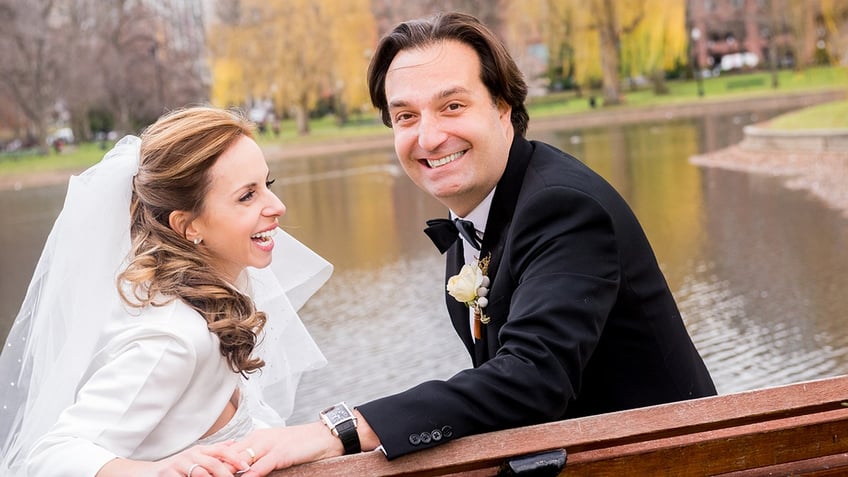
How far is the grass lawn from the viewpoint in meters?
40.9

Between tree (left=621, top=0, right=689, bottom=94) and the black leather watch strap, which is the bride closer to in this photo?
the black leather watch strap

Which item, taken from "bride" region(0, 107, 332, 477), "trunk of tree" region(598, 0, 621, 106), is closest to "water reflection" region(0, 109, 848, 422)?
"bride" region(0, 107, 332, 477)

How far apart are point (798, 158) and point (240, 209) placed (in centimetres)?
1786

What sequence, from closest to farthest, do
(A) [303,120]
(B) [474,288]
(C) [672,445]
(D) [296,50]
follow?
(C) [672,445] → (B) [474,288] → (D) [296,50] → (A) [303,120]

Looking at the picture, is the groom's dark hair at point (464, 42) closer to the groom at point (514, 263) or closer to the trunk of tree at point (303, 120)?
the groom at point (514, 263)

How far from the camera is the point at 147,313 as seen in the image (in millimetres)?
2281

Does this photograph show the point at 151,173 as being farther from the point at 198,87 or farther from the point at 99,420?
the point at 198,87

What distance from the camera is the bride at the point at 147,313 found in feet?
6.89

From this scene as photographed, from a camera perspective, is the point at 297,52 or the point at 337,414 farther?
the point at 297,52

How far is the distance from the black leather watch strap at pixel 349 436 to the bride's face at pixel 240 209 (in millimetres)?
742

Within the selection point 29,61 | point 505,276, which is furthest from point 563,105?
point 505,276

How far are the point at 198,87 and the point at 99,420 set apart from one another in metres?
57.8

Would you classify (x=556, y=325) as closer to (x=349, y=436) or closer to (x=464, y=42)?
(x=349, y=436)

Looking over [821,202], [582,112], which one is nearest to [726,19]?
[582,112]
